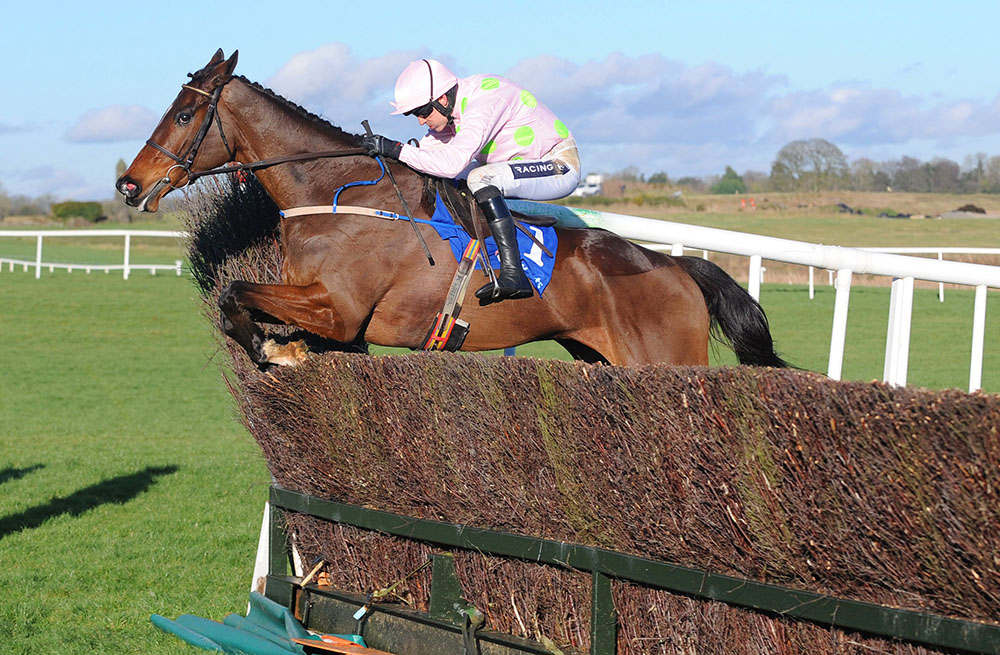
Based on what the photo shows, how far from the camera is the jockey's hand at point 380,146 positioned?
16.0 ft

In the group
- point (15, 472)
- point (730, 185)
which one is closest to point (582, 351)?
point (15, 472)

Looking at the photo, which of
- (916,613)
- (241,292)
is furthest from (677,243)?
Result: (916,613)

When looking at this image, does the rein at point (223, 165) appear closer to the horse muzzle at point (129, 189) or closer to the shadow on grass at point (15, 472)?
the horse muzzle at point (129, 189)

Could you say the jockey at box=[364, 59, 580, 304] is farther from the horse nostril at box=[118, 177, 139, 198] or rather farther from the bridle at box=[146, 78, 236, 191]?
the horse nostril at box=[118, 177, 139, 198]

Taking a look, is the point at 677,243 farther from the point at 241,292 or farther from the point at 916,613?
the point at 916,613

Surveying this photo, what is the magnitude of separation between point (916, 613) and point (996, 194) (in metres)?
52.0

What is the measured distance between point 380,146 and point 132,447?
5.58 m

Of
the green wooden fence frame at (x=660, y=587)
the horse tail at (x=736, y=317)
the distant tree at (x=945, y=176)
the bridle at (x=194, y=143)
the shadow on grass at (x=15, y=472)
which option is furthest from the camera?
the distant tree at (x=945, y=176)

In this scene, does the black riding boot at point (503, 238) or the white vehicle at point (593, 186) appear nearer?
the black riding boot at point (503, 238)

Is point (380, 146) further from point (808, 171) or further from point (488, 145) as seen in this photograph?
point (808, 171)

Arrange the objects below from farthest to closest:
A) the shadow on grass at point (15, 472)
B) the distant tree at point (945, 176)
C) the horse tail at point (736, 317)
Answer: the distant tree at point (945, 176) → the shadow on grass at point (15, 472) → the horse tail at point (736, 317)

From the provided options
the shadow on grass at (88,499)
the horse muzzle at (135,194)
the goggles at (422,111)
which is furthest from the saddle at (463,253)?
the shadow on grass at (88,499)

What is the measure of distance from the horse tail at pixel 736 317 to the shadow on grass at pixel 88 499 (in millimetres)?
4043

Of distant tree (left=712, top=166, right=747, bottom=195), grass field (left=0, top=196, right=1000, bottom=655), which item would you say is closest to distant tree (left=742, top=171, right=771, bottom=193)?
distant tree (left=712, top=166, right=747, bottom=195)
